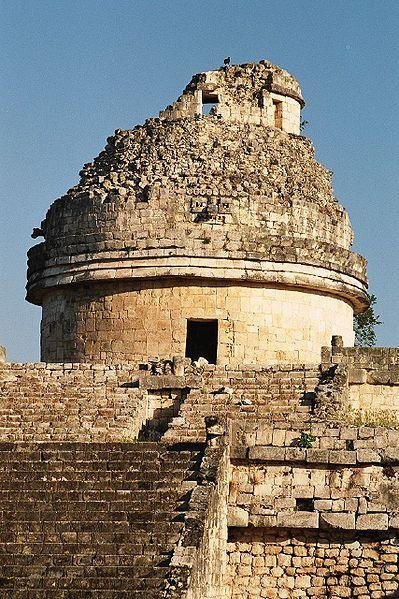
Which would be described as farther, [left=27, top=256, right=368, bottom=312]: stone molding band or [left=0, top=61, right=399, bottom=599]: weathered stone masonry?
[left=27, top=256, right=368, bottom=312]: stone molding band

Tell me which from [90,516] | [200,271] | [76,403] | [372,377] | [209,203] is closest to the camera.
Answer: [90,516]

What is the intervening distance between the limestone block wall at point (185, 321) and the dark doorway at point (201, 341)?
0.57 m

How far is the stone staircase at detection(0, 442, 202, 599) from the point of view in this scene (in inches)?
571

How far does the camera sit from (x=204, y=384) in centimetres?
2155

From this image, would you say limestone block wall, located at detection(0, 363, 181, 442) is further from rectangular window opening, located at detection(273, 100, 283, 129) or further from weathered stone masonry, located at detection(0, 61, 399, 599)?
rectangular window opening, located at detection(273, 100, 283, 129)

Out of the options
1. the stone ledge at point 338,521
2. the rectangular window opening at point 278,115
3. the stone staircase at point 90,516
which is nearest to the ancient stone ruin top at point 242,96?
the rectangular window opening at point 278,115

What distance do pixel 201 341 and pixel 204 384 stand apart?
4355 millimetres

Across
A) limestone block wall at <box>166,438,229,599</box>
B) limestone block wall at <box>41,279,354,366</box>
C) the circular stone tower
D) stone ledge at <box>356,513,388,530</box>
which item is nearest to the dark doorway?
the circular stone tower

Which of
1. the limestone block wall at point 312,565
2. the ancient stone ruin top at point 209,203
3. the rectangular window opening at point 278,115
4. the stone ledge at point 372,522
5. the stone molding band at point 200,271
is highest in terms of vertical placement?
the rectangular window opening at point 278,115

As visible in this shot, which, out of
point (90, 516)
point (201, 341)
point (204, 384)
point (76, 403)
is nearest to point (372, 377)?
point (204, 384)

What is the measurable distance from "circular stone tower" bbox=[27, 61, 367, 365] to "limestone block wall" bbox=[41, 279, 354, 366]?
2cm

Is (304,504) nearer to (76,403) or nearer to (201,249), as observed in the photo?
(76,403)

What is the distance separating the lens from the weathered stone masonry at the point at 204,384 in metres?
15.7

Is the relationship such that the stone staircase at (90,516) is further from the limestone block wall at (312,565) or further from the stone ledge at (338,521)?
the stone ledge at (338,521)
